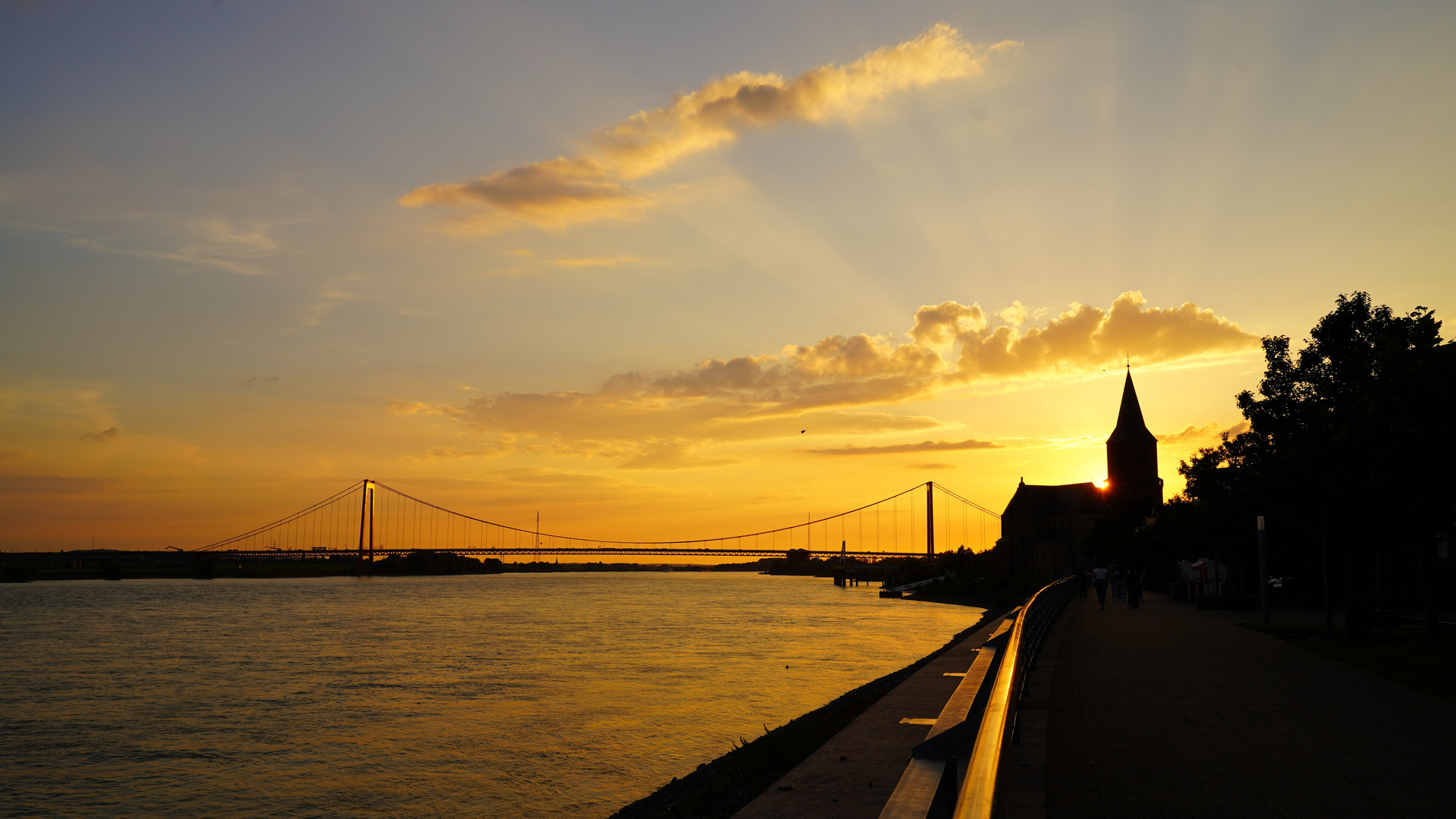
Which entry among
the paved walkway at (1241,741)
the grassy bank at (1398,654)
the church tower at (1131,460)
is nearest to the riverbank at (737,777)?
the paved walkway at (1241,741)

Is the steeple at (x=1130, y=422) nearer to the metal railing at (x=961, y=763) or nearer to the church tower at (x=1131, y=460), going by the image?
the church tower at (x=1131, y=460)

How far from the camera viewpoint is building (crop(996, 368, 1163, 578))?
144 metres

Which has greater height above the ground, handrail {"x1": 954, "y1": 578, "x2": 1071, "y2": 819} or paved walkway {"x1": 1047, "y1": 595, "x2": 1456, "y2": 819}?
handrail {"x1": 954, "y1": 578, "x2": 1071, "y2": 819}

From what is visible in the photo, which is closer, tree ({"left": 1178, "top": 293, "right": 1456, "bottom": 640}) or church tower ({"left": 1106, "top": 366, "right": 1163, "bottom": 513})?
tree ({"left": 1178, "top": 293, "right": 1456, "bottom": 640})

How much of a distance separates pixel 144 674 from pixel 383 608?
44833 mm

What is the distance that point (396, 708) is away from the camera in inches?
927

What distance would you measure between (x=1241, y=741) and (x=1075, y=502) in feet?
545

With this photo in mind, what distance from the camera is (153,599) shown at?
304 ft

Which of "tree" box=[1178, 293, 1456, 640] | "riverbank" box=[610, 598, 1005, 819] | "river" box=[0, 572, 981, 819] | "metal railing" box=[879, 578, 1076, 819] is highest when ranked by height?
"tree" box=[1178, 293, 1456, 640]

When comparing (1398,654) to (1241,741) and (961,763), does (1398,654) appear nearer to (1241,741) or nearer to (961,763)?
(1241,741)

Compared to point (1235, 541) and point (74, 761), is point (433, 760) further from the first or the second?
point (1235, 541)

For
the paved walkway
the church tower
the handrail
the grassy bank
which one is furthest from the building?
the handrail

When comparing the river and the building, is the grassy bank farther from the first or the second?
the building

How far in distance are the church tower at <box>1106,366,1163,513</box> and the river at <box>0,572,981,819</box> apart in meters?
100
